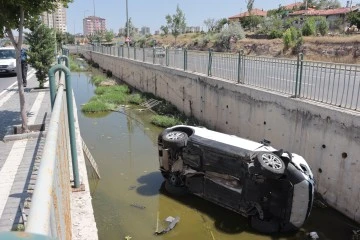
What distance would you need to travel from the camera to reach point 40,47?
14.0 meters

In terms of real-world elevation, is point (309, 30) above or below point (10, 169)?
above

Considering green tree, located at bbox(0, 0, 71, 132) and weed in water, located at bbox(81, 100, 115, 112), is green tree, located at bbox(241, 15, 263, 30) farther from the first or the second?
green tree, located at bbox(0, 0, 71, 132)

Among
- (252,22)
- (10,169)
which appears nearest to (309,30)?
(252,22)

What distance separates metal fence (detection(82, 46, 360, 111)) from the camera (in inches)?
263

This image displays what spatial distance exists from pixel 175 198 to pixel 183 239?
1.37 meters

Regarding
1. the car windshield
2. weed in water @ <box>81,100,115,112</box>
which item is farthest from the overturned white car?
the car windshield

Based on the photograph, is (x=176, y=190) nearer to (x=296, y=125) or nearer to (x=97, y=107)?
(x=296, y=125)

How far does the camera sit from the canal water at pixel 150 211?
607 cm

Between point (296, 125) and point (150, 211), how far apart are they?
141 inches

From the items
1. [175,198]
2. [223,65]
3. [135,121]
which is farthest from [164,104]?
[175,198]

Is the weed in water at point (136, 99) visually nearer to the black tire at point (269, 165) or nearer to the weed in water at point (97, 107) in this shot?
the weed in water at point (97, 107)

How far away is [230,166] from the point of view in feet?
19.7

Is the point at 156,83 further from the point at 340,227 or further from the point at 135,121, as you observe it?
the point at 340,227

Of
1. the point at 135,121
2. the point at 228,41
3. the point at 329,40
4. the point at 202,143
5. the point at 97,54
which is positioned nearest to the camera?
the point at 202,143
